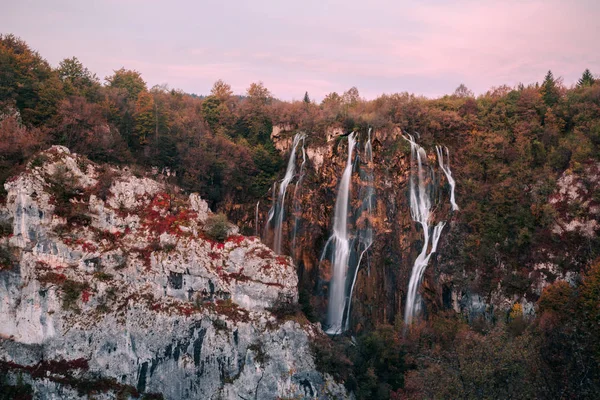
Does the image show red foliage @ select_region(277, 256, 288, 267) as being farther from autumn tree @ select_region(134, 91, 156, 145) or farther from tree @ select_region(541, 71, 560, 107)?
tree @ select_region(541, 71, 560, 107)

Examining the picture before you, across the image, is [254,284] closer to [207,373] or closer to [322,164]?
[207,373]

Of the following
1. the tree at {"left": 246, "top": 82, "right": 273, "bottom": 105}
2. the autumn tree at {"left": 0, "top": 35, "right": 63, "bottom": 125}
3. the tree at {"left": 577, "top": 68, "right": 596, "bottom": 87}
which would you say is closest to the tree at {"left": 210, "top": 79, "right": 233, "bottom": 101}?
the tree at {"left": 246, "top": 82, "right": 273, "bottom": 105}

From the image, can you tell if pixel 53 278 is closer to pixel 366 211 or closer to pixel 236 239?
pixel 236 239

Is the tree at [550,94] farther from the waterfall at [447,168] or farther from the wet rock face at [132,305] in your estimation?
the wet rock face at [132,305]

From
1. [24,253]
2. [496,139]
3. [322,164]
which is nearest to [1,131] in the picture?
[24,253]

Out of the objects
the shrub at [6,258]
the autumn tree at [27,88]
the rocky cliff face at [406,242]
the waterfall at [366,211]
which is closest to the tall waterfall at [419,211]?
the rocky cliff face at [406,242]
